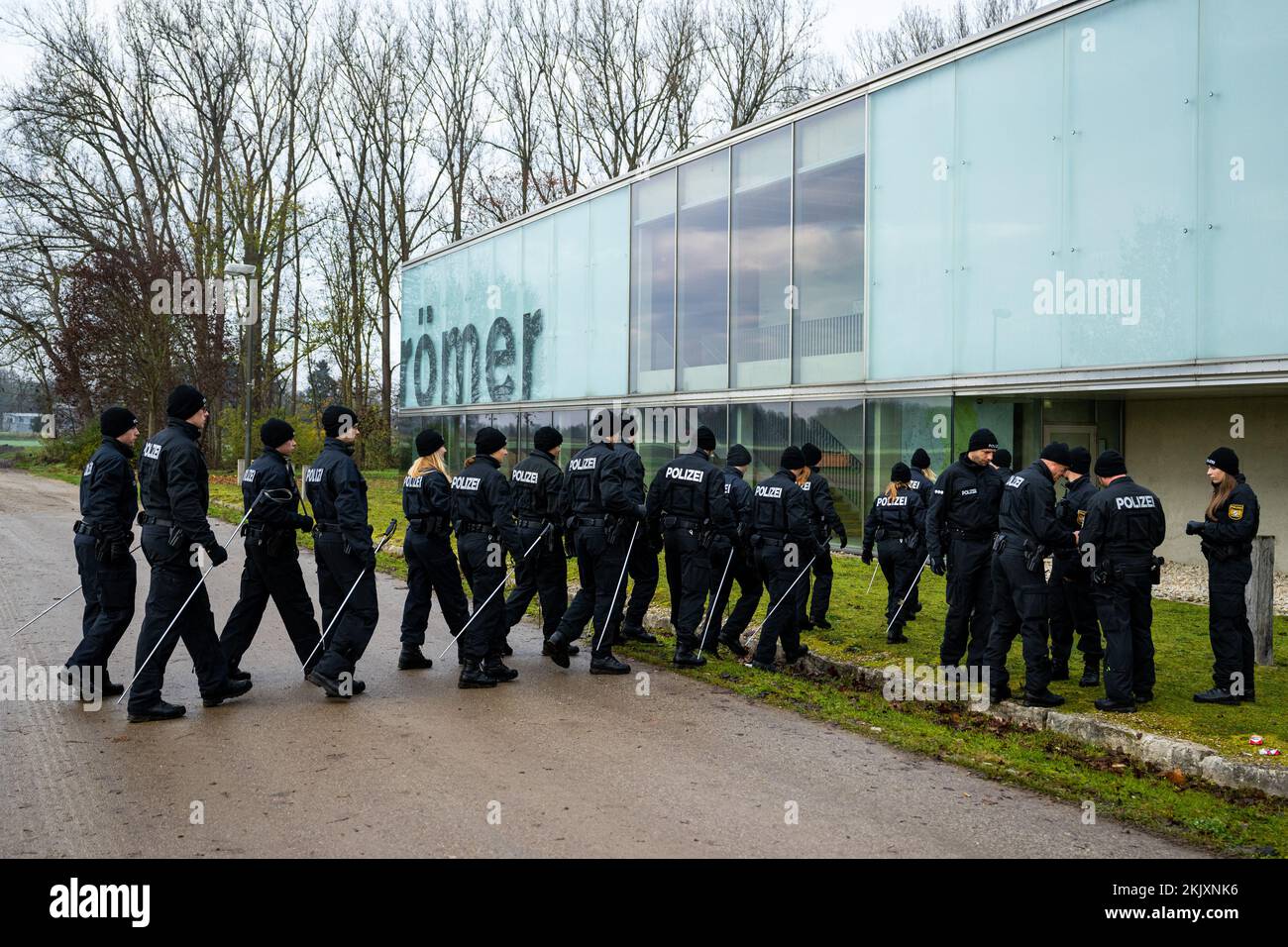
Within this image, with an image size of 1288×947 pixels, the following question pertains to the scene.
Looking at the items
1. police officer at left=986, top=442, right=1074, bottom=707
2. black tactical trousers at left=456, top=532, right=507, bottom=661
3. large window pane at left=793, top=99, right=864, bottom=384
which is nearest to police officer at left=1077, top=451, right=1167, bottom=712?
police officer at left=986, top=442, right=1074, bottom=707

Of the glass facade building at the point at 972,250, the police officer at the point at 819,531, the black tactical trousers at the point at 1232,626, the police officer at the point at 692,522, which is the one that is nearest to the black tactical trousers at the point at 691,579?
the police officer at the point at 692,522

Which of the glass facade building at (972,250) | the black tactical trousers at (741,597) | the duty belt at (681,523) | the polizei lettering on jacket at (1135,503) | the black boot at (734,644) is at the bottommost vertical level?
the black boot at (734,644)

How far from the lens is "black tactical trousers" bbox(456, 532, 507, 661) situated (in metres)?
8.42

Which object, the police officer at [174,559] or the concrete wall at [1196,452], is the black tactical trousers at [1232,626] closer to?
the concrete wall at [1196,452]

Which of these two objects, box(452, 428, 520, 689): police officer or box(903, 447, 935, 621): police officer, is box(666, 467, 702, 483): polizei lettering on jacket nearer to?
box(452, 428, 520, 689): police officer

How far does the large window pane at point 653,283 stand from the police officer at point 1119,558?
46.4ft

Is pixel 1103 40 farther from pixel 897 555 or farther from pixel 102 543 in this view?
pixel 102 543

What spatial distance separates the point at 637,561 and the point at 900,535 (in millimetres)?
3035

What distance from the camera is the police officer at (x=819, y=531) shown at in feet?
34.8

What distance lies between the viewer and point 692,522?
9.52 metres

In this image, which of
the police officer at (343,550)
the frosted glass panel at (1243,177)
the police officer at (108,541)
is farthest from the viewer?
the frosted glass panel at (1243,177)

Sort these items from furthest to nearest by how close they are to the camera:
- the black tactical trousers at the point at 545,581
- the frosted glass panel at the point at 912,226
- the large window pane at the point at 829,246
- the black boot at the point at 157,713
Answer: the large window pane at the point at 829,246 → the frosted glass panel at the point at 912,226 → the black tactical trousers at the point at 545,581 → the black boot at the point at 157,713
